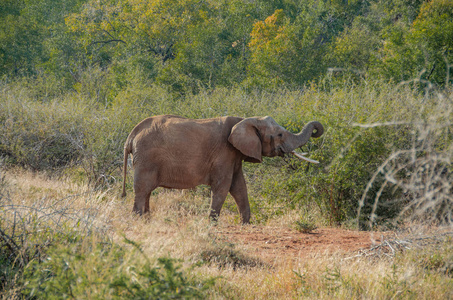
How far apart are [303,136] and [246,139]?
109cm

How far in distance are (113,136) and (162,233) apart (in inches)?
280

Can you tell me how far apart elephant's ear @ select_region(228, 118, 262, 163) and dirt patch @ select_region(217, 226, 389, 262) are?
54.6 inches

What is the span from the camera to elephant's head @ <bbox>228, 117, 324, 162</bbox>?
372 inches

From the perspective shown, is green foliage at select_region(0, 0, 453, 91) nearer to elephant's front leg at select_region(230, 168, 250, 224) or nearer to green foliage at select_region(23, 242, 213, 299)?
elephant's front leg at select_region(230, 168, 250, 224)

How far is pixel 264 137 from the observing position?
9852mm

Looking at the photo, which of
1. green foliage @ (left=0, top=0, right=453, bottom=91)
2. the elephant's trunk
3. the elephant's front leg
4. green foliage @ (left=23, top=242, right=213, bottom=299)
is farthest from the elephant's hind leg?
green foliage @ (left=0, top=0, right=453, bottom=91)

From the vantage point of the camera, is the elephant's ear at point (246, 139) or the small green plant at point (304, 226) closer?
the small green plant at point (304, 226)

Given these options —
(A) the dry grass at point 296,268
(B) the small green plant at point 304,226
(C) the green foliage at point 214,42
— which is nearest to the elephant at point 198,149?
(B) the small green plant at point 304,226

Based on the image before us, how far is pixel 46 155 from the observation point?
1519 centimetres

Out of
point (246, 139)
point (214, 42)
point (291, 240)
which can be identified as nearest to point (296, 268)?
point (291, 240)

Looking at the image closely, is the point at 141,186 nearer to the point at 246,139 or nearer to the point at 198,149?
the point at 198,149

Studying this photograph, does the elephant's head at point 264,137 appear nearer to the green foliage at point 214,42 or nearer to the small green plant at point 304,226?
the small green plant at point 304,226

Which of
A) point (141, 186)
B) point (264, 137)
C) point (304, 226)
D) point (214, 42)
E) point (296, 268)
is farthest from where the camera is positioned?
point (214, 42)

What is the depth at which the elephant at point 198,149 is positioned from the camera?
9422 mm
